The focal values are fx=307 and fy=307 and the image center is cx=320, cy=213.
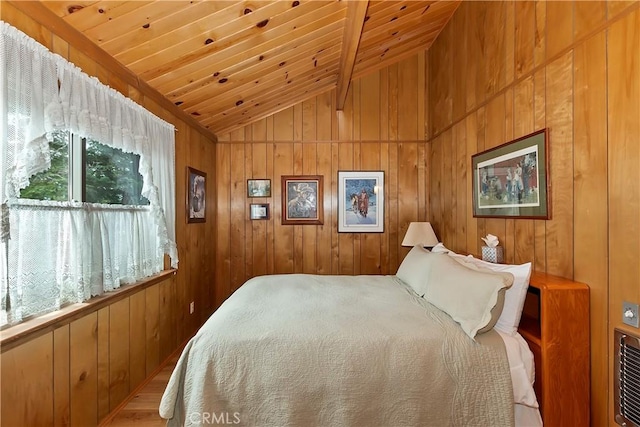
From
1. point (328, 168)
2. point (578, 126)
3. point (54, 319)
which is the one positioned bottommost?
point (54, 319)

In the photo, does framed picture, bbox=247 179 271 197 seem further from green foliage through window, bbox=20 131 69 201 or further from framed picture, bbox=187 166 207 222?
green foliage through window, bbox=20 131 69 201

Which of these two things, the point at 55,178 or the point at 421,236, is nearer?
the point at 55,178

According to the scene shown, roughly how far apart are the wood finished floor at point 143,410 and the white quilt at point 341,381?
2.20 ft

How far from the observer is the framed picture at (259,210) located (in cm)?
395

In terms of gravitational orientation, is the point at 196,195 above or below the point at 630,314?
above

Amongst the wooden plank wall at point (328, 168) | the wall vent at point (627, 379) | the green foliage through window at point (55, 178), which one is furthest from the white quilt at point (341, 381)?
the wooden plank wall at point (328, 168)

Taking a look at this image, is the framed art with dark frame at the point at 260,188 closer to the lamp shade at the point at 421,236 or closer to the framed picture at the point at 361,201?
the framed picture at the point at 361,201

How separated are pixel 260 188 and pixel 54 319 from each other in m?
2.66

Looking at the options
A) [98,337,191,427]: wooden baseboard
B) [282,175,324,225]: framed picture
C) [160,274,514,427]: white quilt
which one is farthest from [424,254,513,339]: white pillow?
[98,337,191,427]: wooden baseboard

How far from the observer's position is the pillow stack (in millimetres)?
1561

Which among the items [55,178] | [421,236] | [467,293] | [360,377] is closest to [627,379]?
[467,293]

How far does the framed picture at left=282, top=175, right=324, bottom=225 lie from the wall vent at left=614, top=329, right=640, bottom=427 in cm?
295

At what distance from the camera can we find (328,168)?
3.94 metres

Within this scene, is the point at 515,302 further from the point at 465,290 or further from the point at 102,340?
the point at 102,340
